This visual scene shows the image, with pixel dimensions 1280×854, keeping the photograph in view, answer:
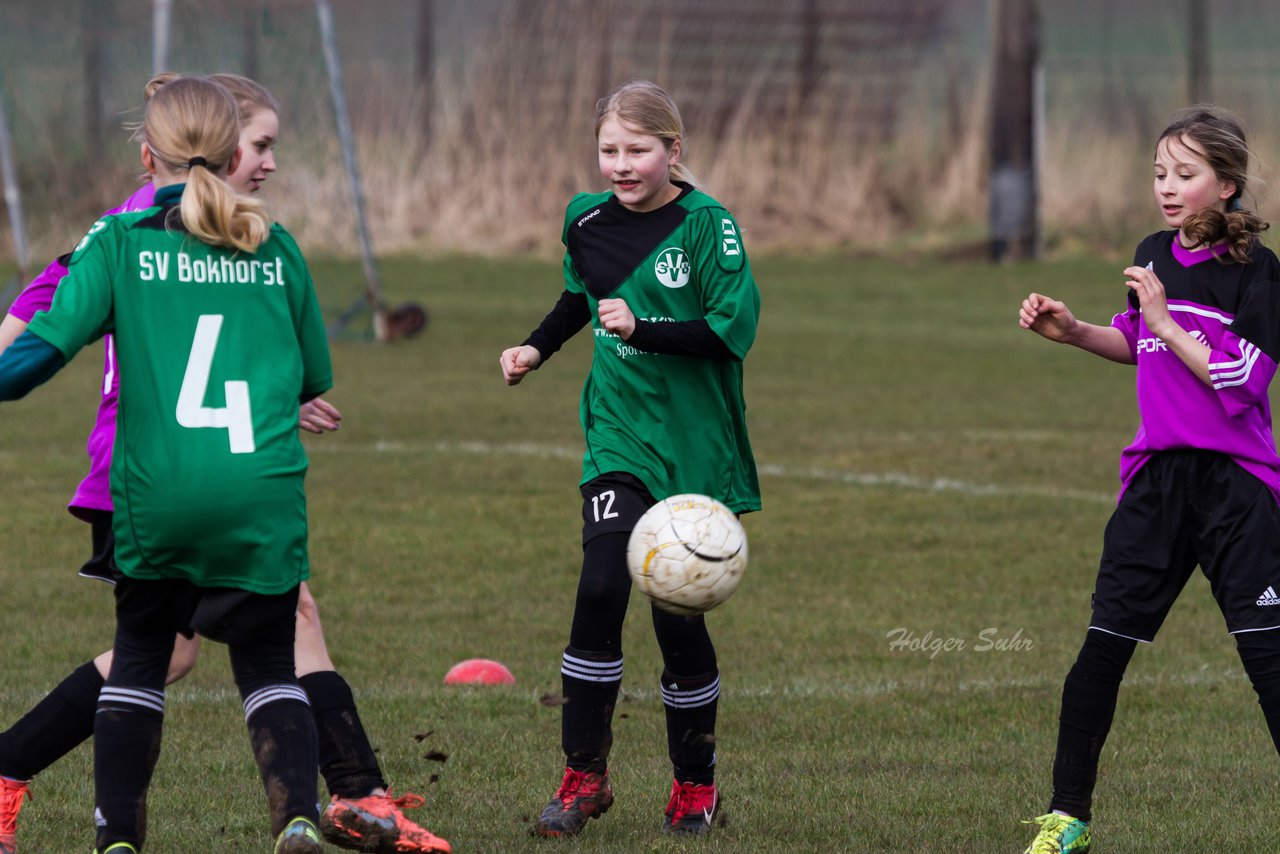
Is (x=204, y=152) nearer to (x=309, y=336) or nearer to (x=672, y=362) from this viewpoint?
(x=309, y=336)

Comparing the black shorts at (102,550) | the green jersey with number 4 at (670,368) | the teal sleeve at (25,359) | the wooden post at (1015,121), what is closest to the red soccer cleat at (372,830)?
the black shorts at (102,550)

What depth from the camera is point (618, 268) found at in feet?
16.7

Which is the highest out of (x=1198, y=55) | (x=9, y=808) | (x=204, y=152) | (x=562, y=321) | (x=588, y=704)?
(x=1198, y=55)

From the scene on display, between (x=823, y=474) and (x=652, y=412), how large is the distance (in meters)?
6.13

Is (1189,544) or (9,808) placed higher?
(1189,544)

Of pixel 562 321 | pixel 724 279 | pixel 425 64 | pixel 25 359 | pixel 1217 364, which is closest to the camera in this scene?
pixel 25 359

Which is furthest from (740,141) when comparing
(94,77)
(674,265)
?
(674,265)

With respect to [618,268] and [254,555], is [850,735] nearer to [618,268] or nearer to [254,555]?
[618,268]

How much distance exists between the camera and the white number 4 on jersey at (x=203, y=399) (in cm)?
405

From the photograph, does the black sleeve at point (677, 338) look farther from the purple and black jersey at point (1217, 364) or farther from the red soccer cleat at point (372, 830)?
the red soccer cleat at point (372, 830)

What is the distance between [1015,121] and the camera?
22781 mm

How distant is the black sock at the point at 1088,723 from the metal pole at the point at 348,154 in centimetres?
1242

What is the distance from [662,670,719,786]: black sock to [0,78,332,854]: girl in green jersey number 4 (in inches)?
45.6

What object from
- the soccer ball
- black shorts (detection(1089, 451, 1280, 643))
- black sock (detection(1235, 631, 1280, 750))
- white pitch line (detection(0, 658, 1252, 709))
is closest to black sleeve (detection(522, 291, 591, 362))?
Result: the soccer ball
